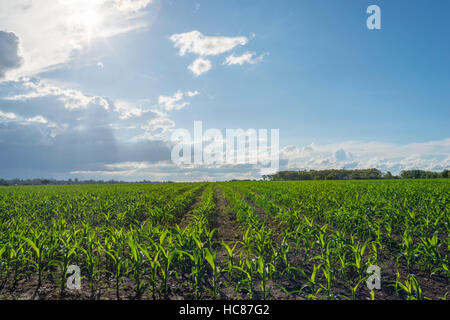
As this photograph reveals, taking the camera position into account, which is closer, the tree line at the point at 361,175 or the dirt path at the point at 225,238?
the dirt path at the point at 225,238

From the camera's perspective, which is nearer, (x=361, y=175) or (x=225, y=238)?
(x=225, y=238)

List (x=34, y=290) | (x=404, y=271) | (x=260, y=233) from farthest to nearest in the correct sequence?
1. (x=260, y=233)
2. (x=404, y=271)
3. (x=34, y=290)

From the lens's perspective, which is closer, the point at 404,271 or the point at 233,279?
the point at 233,279

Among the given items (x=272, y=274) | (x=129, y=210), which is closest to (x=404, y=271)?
(x=272, y=274)

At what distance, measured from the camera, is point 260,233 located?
231 inches

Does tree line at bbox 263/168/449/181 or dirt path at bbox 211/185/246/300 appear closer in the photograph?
dirt path at bbox 211/185/246/300

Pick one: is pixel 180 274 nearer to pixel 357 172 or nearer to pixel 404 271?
pixel 404 271

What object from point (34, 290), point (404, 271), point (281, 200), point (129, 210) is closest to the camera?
point (34, 290)
